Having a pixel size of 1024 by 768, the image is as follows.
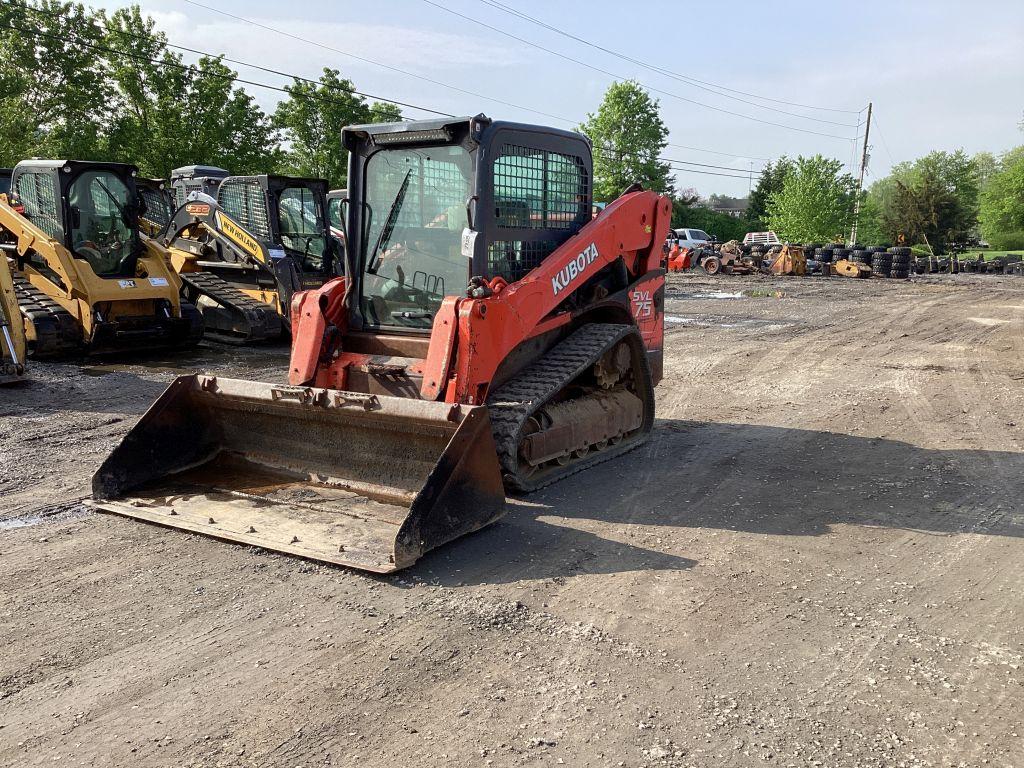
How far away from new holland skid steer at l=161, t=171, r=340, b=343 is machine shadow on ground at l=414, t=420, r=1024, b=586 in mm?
7699

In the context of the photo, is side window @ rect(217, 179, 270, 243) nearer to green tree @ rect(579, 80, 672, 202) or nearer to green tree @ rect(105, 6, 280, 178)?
green tree @ rect(105, 6, 280, 178)

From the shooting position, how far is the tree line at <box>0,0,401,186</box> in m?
28.3

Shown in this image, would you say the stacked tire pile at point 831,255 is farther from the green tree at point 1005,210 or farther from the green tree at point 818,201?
the green tree at point 1005,210

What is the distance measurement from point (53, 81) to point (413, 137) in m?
29.4

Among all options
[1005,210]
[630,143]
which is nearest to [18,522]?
[630,143]

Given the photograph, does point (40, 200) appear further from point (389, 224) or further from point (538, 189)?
point (538, 189)

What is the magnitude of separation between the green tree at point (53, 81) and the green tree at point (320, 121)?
687 centimetres

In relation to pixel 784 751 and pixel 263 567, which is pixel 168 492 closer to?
pixel 263 567

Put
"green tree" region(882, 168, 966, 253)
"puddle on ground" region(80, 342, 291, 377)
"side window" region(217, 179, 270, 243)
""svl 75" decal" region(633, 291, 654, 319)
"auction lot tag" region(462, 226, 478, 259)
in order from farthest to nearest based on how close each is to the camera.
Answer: "green tree" region(882, 168, 966, 253)
"side window" region(217, 179, 270, 243)
"puddle on ground" region(80, 342, 291, 377)
""svl 75" decal" region(633, 291, 654, 319)
"auction lot tag" region(462, 226, 478, 259)

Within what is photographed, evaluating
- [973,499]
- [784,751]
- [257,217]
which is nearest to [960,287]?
[257,217]

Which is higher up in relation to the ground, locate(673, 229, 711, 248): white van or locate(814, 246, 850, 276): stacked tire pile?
locate(673, 229, 711, 248): white van

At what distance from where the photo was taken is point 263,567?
4496 millimetres

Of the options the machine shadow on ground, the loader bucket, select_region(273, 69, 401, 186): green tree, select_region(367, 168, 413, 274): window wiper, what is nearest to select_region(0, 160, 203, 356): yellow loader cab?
the loader bucket

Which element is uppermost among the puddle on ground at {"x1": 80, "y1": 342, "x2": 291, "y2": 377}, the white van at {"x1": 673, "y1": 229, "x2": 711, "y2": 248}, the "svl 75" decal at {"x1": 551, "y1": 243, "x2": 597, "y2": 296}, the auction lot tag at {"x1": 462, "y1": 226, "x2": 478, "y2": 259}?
the white van at {"x1": 673, "y1": 229, "x2": 711, "y2": 248}
